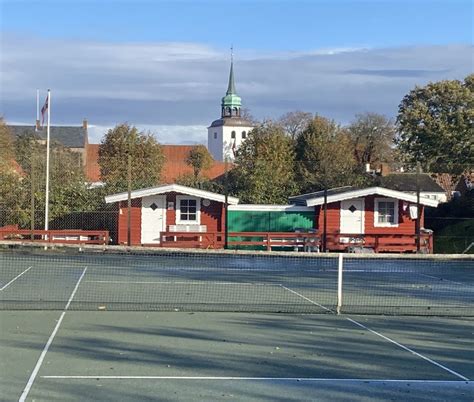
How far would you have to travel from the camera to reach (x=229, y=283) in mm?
22469

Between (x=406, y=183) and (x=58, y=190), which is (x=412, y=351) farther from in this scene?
(x=406, y=183)

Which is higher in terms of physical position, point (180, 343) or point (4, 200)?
point (4, 200)

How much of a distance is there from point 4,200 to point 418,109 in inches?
1131

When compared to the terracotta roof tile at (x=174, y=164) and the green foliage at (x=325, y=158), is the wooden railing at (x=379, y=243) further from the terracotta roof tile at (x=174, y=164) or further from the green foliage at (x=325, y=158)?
the terracotta roof tile at (x=174, y=164)

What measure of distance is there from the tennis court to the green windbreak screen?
14243 mm

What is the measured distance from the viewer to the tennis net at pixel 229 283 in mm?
17203

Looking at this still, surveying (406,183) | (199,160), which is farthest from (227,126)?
(406,183)

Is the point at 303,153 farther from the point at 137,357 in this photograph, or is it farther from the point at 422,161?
the point at 137,357

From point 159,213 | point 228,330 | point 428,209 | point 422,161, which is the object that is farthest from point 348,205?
point 228,330

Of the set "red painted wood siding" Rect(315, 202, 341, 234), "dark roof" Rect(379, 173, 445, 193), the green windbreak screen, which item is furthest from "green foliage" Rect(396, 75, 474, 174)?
the green windbreak screen

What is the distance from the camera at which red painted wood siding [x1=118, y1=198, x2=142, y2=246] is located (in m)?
37.9

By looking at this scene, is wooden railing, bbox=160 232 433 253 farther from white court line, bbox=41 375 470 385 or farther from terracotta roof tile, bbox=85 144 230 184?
terracotta roof tile, bbox=85 144 230 184

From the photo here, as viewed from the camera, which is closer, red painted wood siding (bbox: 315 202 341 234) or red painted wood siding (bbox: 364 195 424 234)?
red painted wood siding (bbox: 315 202 341 234)

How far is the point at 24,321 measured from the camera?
1402 centimetres
